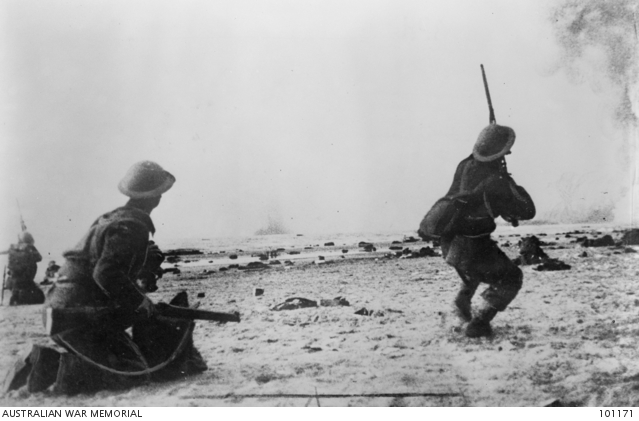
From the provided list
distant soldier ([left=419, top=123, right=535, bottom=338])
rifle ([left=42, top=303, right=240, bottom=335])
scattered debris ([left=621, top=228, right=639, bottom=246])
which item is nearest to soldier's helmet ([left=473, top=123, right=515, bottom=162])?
distant soldier ([left=419, top=123, right=535, bottom=338])

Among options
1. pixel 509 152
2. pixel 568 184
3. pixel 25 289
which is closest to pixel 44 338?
pixel 25 289

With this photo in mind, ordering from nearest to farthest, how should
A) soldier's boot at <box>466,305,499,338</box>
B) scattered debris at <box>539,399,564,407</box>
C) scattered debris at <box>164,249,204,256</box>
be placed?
scattered debris at <box>539,399,564,407</box> → soldier's boot at <box>466,305,499,338</box> → scattered debris at <box>164,249,204,256</box>

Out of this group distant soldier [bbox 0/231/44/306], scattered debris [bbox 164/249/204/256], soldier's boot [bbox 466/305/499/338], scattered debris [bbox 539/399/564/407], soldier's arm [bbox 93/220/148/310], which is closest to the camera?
soldier's arm [bbox 93/220/148/310]

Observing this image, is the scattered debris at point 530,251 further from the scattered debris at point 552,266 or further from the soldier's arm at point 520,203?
the soldier's arm at point 520,203

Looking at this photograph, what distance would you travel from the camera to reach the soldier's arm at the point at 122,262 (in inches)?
156

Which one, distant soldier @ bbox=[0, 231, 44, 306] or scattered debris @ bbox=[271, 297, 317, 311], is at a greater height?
distant soldier @ bbox=[0, 231, 44, 306]

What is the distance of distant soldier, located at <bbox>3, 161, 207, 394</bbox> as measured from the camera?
4.02m

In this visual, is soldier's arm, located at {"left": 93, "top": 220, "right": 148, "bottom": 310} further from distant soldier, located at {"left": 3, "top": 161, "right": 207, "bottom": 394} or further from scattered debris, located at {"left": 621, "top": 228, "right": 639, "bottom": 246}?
scattered debris, located at {"left": 621, "top": 228, "right": 639, "bottom": 246}

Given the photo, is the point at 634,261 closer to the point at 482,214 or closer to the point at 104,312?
the point at 482,214

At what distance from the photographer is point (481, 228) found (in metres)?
4.45

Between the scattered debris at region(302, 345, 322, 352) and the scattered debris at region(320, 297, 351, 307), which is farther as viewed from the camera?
the scattered debris at region(320, 297, 351, 307)

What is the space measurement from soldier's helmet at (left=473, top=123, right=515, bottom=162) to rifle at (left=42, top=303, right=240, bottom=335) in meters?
2.12

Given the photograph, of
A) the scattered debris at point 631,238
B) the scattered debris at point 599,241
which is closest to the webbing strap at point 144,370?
the scattered debris at point 599,241

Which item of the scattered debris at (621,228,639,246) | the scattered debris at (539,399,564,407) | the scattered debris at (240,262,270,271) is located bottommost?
the scattered debris at (539,399,564,407)
